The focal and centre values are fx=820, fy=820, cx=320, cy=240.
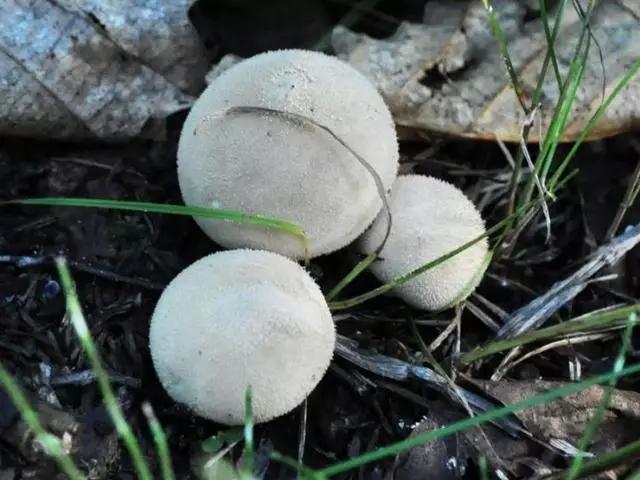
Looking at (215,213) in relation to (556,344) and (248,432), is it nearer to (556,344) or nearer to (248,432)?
(248,432)

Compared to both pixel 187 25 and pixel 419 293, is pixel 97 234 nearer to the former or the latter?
pixel 187 25

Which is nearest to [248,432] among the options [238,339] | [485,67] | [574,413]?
[238,339]

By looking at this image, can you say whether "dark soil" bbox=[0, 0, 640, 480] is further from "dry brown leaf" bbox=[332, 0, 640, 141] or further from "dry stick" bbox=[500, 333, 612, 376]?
"dry brown leaf" bbox=[332, 0, 640, 141]

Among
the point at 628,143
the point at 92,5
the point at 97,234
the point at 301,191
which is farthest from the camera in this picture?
the point at 628,143

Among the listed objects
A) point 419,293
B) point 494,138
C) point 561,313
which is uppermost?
point 494,138

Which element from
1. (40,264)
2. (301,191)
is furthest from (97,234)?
(301,191)

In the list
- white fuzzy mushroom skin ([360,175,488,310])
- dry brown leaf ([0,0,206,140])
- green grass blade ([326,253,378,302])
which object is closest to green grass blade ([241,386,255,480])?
green grass blade ([326,253,378,302])
